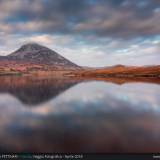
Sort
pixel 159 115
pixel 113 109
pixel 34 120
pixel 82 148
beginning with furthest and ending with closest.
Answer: pixel 113 109 → pixel 159 115 → pixel 34 120 → pixel 82 148

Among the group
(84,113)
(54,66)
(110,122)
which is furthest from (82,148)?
(54,66)

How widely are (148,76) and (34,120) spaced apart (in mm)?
18233

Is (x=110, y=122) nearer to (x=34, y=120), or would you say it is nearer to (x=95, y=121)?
(x=95, y=121)

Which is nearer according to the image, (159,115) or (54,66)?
(159,115)

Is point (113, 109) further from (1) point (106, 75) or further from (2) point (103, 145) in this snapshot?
(1) point (106, 75)

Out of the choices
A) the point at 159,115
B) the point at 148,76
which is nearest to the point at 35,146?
the point at 159,115

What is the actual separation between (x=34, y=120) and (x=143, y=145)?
2.19m

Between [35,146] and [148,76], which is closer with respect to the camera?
[35,146]

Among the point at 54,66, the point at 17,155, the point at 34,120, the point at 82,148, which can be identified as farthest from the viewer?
the point at 54,66

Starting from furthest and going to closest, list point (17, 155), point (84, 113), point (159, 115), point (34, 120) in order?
point (84, 113), point (159, 115), point (34, 120), point (17, 155)

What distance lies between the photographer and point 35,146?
3047 mm

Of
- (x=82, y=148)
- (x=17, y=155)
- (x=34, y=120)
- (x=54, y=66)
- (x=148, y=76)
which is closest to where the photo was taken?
(x=17, y=155)

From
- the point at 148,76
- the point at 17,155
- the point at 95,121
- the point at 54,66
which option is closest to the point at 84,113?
the point at 95,121

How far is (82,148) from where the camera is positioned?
9.95 feet
